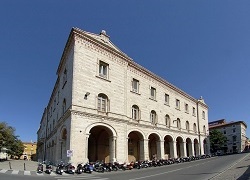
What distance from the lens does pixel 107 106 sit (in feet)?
81.5

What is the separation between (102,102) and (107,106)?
71 centimetres

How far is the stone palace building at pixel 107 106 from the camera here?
22.1 meters

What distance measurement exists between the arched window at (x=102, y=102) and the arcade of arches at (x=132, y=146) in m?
2.05

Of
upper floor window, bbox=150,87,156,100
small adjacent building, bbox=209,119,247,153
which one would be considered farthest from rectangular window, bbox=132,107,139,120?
small adjacent building, bbox=209,119,247,153

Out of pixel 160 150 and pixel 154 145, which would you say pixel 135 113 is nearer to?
pixel 160 150

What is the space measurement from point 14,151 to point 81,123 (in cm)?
2524

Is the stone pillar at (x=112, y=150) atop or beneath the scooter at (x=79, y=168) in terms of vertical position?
atop

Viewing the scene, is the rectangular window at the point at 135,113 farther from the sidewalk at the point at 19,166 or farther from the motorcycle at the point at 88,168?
the sidewalk at the point at 19,166

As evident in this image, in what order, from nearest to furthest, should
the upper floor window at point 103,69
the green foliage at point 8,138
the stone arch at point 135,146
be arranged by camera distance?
1. the upper floor window at point 103,69
2. the stone arch at point 135,146
3. the green foliage at point 8,138

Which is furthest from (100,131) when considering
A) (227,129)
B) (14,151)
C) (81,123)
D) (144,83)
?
(227,129)

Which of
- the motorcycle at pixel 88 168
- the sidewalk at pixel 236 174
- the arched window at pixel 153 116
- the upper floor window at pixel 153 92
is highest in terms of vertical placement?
the upper floor window at pixel 153 92

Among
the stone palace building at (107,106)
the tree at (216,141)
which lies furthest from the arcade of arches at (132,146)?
the tree at (216,141)

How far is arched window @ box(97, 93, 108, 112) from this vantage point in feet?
79.6

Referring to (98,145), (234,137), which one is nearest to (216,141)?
(234,137)
